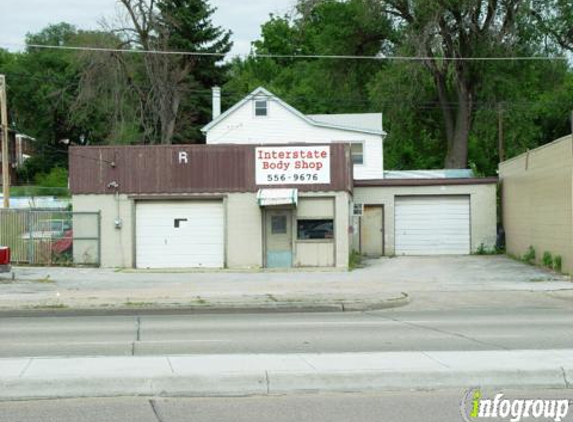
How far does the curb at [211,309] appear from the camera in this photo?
17.5m

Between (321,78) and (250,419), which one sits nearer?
(250,419)

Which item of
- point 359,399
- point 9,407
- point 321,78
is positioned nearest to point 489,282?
point 359,399

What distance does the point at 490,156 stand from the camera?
61250mm

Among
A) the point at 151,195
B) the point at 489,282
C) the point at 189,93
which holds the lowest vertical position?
the point at 489,282

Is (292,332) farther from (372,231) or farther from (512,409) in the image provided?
(372,231)

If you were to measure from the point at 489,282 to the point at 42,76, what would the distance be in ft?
228

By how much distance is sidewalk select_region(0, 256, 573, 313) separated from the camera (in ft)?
59.1

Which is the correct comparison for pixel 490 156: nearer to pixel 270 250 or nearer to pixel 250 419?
pixel 270 250

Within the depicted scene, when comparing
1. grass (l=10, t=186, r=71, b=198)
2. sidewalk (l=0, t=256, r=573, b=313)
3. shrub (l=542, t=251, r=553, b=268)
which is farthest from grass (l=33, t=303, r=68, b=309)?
grass (l=10, t=186, r=71, b=198)

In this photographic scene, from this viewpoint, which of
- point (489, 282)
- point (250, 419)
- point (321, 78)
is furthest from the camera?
point (321, 78)

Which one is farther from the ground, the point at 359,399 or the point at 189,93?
the point at 189,93

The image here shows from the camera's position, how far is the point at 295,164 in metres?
28.4

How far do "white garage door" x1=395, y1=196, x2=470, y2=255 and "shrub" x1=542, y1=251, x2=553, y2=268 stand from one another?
7.71 metres

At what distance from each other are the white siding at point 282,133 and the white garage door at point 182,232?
1369 centimetres
